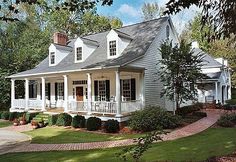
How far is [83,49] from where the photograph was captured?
2398 cm

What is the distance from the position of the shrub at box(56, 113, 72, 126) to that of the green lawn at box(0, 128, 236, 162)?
765cm

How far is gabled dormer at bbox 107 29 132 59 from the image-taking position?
2167 centimetres

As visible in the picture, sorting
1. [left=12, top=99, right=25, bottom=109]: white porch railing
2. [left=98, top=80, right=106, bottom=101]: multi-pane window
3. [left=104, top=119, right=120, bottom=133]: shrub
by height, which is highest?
[left=98, top=80, right=106, bottom=101]: multi-pane window

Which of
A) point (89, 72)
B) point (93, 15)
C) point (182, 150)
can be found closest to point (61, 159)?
point (182, 150)

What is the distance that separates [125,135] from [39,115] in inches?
393

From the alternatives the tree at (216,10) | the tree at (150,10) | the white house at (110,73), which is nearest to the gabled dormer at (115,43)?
the white house at (110,73)

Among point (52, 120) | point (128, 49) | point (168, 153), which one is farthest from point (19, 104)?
point (168, 153)

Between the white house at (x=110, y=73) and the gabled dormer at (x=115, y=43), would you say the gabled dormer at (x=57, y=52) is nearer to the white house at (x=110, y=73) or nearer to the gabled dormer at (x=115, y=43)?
the white house at (x=110, y=73)

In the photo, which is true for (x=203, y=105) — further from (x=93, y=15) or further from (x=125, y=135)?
(x=93, y=15)

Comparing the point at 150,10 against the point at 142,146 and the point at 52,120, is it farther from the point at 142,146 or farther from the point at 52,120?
the point at 142,146

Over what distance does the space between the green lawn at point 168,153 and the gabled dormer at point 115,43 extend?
1024 cm

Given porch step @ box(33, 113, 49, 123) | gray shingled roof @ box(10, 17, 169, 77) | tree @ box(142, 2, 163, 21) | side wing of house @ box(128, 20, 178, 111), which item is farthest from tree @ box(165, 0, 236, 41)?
tree @ box(142, 2, 163, 21)

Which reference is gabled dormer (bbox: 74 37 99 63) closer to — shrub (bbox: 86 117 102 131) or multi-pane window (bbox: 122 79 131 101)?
multi-pane window (bbox: 122 79 131 101)

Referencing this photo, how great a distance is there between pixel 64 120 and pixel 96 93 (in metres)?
4.36
